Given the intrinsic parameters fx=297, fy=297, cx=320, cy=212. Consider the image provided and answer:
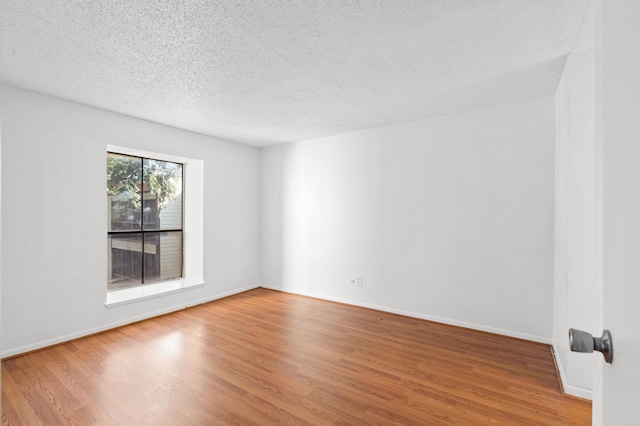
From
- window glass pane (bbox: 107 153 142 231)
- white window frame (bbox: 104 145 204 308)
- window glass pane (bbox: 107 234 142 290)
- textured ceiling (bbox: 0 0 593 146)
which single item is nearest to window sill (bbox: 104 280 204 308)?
white window frame (bbox: 104 145 204 308)

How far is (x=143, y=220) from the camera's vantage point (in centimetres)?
403

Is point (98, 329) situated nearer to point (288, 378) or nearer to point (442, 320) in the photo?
point (288, 378)

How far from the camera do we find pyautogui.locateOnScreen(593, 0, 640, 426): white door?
480 millimetres

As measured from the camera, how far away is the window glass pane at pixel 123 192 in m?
3.75

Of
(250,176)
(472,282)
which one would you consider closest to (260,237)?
(250,176)

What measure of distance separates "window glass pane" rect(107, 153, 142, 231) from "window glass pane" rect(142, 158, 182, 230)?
10 centimetres

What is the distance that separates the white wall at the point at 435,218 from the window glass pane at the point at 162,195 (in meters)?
1.64

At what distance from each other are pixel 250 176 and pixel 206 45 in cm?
316

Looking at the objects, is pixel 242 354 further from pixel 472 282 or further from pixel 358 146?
pixel 358 146

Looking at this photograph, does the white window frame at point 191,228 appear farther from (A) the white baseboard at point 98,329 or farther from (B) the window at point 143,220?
(A) the white baseboard at point 98,329

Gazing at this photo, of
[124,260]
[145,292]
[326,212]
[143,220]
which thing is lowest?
[145,292]

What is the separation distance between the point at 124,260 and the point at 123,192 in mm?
889

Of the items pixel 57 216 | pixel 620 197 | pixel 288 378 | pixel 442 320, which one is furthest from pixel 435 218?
pixel 57 216

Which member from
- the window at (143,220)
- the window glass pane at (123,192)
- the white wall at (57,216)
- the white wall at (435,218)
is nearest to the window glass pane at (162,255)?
the window at (143,220)
